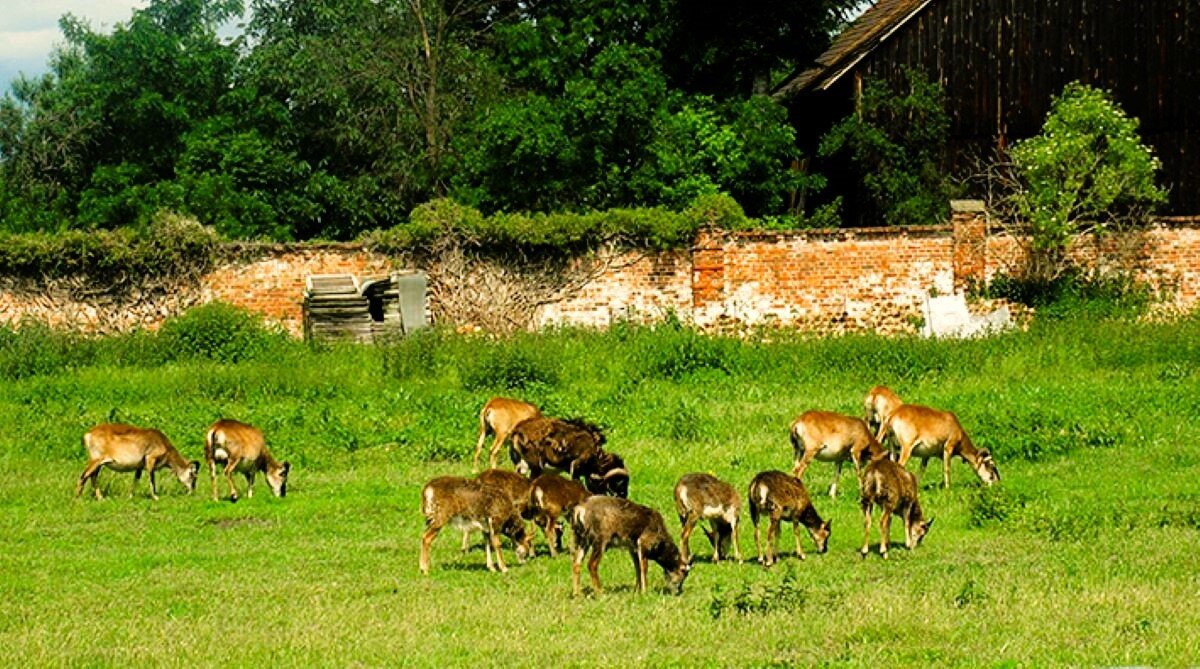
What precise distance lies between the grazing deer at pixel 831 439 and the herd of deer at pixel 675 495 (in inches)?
0.4

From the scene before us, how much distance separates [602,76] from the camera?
3941 cm

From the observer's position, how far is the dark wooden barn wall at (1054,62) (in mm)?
38938

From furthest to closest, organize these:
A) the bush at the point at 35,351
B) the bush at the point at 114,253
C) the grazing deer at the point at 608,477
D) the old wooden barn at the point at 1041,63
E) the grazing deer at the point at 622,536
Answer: the old wooden barn at the point at 1041,63
the bush at the point at 114,253
the bush at the point at 35,351
the grazing deer at the point at 608,477
the grazing deer at the point at 622,536

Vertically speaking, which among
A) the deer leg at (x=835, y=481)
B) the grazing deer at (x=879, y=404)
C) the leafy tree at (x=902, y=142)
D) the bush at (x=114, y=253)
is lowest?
the deer leg at (x=835, y=481)

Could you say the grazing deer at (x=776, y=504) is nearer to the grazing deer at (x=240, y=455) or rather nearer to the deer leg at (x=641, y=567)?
the deer leg at (x=641, y=567)

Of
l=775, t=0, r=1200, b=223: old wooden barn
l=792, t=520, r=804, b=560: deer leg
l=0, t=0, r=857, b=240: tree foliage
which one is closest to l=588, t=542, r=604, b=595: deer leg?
l=792, t=520, r=804, b=560: deer leg

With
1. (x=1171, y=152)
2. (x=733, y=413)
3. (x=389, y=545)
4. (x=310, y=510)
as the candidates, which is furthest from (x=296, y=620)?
(x=1171, y=152)

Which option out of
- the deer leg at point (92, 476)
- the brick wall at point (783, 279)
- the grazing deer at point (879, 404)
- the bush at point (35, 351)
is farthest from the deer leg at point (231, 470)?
the brick wall at point (783, 279)

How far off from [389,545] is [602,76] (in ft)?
77.7

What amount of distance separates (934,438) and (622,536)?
22.1 feet

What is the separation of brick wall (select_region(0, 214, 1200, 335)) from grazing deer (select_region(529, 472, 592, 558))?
18334 millimetres

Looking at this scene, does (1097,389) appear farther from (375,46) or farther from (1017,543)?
(375,46)

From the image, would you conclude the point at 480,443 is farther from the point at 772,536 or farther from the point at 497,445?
the point at 772,536

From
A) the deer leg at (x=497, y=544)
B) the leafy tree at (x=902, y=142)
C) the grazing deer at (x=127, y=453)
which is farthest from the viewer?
the leafy tree at (x=902, y=142)
